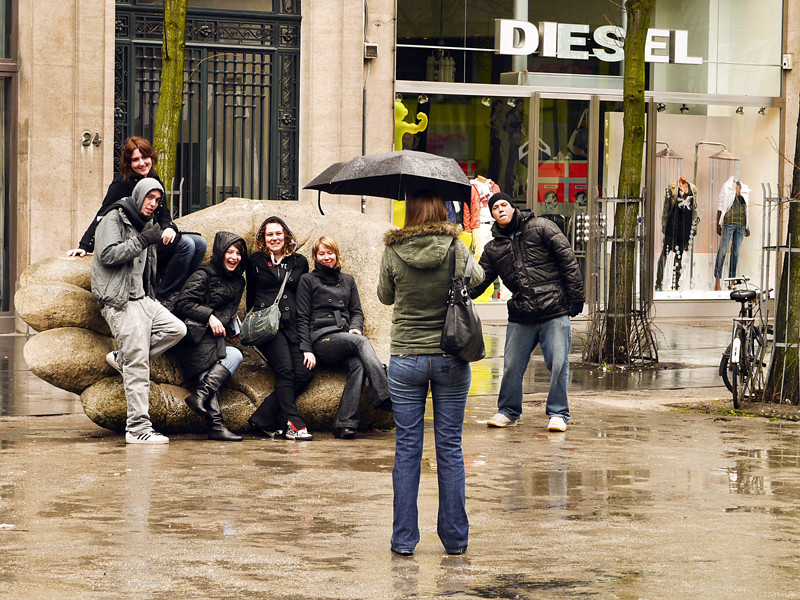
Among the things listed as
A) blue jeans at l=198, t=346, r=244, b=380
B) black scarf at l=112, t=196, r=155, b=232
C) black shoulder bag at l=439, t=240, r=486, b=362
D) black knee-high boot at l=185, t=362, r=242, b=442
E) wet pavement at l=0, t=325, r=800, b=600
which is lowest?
wet pavement at l=0, t=325, r=800, b=600

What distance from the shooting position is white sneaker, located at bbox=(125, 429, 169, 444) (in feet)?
28.5

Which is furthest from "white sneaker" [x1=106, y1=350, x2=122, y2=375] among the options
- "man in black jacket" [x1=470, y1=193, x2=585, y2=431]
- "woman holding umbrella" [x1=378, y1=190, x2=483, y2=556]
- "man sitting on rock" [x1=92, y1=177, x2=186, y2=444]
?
"woman holding umbrella" [x1=378, y1=190, x2=483, y2=556]

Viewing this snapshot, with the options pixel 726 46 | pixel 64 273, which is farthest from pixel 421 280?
pixel 726 46

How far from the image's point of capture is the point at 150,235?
340 inches

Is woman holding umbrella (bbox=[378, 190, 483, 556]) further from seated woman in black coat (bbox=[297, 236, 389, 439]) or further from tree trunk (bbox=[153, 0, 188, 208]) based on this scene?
tree trunk (bbox=[153, 0, 188, 208])

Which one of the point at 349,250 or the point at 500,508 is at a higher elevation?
the point at 349,250

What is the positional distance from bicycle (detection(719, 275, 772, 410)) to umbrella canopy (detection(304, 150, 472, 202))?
466cm

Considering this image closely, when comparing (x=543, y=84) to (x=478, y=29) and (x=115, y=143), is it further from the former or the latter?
(x=115, y=143)

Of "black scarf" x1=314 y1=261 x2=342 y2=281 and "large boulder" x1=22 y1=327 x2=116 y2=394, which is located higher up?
"black scarf" x1=314 y1=261 x2=342 y2=281

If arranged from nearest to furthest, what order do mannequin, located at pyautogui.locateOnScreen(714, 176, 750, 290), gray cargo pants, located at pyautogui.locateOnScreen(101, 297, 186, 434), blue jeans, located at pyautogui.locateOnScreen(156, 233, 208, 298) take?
1. gray cargo pants, located at pyautogui.locateOnScreen(101, 297, 186, 434)
2. blue jeans, located at pyautogui.locateOnScreen(156, 233, 208, 298)
3. mannequin, located at pyautogui.locateOnScreen(714, 176, 750, 290)

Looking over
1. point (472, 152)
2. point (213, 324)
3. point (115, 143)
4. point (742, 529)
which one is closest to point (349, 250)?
point (213, 324)

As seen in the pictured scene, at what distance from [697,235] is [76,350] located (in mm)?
13530

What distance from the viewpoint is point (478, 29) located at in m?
18.6

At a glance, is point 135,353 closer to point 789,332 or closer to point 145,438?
point 145,438
